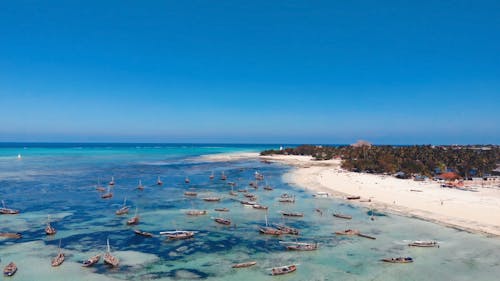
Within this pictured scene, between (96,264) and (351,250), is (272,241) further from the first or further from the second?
(96,264)

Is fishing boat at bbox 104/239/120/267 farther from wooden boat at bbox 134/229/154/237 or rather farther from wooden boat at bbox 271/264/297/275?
wooden boat at bbox 271/264/297/275

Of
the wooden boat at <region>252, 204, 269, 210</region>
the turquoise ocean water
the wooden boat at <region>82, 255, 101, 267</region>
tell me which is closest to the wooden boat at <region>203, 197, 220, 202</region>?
the turquoise ocean water

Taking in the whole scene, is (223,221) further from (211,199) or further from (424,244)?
(424,244)

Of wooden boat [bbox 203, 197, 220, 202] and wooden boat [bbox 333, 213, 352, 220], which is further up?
wooden boat [bbox 203, 197, 220, 202]

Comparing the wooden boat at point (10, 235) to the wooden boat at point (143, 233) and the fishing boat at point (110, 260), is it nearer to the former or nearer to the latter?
the wooden boat at point (143, 233)

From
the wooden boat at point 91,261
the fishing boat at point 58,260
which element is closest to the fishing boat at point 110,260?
the wooden boat at point 91,261
